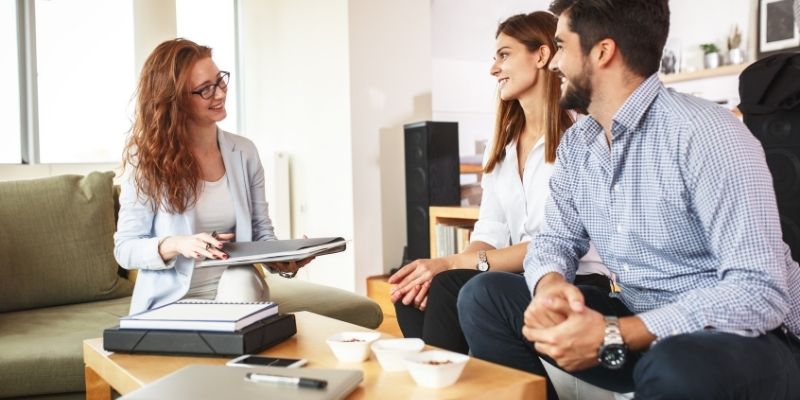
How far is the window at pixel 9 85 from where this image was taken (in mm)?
3607

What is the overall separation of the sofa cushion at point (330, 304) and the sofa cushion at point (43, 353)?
20.9 inches

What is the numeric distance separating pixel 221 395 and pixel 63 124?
3.24 metres

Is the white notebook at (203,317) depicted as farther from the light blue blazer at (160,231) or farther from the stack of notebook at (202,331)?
the light blue blazer at (160,231)

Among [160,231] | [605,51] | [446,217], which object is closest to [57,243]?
[160,231]

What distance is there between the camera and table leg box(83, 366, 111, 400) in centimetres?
164

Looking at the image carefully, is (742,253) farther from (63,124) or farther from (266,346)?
(63,124)

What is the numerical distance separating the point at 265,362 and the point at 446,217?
2.83 meters

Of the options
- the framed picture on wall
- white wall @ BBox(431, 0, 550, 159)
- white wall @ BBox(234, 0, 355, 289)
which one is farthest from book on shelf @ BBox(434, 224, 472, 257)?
the framed picture on wall

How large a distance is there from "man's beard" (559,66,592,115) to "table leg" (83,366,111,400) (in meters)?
1.20

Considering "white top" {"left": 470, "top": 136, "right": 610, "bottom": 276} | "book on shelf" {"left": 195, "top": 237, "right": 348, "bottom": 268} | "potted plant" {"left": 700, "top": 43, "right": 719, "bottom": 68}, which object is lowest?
"book on shelf" {"left": 195, "top": 237, "right": 348, "bottom": 268}

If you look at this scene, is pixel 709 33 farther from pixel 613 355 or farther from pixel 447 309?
pixel 613 355

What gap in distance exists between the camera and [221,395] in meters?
1.07

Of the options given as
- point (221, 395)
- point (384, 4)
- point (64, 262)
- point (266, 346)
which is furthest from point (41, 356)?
point (384, 4)

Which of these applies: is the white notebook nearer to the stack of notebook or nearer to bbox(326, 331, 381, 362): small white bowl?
the stack of notebook
